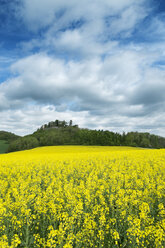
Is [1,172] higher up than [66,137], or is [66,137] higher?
[66,137]

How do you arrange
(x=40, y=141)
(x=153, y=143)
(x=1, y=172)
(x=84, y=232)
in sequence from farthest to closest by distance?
(x=153, y=143) < (x=40, y=141) < (x=1, y=172) < (x=84, y=232)

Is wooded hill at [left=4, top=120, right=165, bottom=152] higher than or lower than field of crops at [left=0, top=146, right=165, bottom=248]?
higher

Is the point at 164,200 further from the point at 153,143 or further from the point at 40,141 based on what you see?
the point at 153,143

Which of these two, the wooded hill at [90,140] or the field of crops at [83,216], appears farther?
the wooded hill at [90,140]

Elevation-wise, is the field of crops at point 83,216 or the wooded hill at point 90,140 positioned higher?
the wooded hill at point 90,140

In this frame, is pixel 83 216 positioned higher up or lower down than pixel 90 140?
lower down

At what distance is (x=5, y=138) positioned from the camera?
438 feet

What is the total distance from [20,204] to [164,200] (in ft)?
19.2

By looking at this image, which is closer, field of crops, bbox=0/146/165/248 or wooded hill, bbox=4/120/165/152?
field of crops, bbox=0/146/165/248

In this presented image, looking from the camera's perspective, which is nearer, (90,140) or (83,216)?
(83,216)

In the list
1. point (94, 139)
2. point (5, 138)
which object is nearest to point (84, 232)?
point (94, 139)

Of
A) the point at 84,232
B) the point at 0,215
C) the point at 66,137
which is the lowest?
the point at 84,232

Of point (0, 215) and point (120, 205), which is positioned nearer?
point (0, 215)

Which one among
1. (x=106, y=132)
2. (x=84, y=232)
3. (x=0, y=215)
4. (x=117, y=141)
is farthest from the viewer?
(x=106, y=132)
